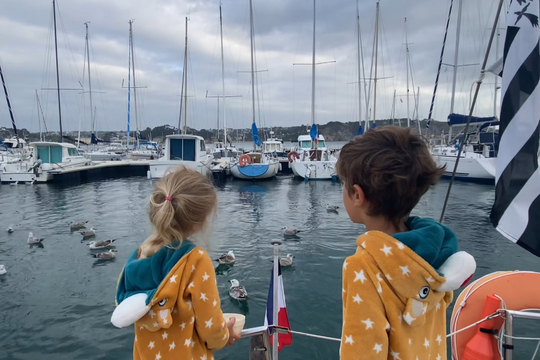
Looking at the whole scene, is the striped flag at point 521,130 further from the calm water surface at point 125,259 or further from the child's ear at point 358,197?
the calm water surface at point 125,259

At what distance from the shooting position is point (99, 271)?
8.23m

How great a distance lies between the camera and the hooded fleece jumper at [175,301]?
1.69 meters

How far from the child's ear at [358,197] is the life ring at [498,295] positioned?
1368mm

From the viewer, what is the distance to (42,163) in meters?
25.3

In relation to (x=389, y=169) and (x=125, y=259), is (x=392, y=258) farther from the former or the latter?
(x=125, y=259)

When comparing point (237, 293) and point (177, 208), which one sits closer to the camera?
point (177, 208)

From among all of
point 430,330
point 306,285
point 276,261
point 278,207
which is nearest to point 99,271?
point 306,285

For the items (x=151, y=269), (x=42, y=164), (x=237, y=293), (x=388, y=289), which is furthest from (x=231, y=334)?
(x=42, y=164)

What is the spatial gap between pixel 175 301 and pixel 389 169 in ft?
3.75

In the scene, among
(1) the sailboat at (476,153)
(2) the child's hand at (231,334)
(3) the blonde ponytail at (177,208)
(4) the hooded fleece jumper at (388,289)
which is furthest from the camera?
(1) the sailboat at (476,153)

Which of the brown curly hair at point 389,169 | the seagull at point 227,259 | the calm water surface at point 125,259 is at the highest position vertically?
the brown curly hair at point 389,169

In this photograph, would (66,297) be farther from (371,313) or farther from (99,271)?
(371,313)

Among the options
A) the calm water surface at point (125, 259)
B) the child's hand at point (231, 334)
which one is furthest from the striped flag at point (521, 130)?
the calm water surface at point (125, 259)

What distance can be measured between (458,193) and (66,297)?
19963 mm
